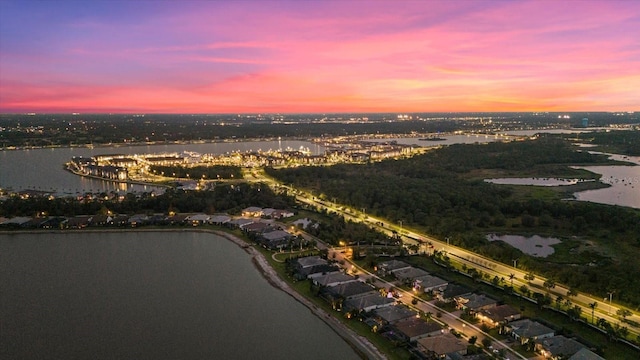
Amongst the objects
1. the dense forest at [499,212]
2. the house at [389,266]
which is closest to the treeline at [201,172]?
the dense forest at [499,212]

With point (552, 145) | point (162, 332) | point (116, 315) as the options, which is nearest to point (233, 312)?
point (162, 332)

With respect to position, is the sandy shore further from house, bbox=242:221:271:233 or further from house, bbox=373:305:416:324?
house, bbox=242:221:271:233

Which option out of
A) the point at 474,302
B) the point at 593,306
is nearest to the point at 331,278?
A: the point at 474,302

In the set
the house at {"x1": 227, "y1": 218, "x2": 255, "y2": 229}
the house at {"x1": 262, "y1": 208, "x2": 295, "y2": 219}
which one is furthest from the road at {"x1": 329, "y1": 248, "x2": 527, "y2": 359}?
the house at {"x1": 262, "y1": 208, "x2": 295, "y2": 219}

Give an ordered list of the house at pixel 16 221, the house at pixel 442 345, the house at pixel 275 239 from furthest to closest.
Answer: the house at pixel 16 221
the house at pixel 275 239
the house at pixel 442 345

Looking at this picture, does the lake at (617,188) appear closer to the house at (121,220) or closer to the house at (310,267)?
the house at (310,267)

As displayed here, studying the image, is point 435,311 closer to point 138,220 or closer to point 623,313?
point 623,313
